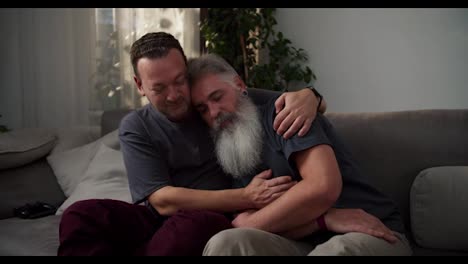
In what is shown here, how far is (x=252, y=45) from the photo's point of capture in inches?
143

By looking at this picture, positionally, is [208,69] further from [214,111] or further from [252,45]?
[252,45]

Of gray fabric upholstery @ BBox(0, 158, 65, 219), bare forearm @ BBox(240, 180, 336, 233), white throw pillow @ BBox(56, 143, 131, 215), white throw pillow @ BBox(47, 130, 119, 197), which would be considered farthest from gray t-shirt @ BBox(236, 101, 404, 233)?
gray fabric upholstery @ BBox(0, 158, 65, 219)

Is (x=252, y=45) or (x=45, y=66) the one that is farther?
(x=252, y=45)

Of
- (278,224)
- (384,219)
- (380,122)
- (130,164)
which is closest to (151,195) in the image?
(130,164)

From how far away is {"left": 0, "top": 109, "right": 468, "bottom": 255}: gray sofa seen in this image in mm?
1596

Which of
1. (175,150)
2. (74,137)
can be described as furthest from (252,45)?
(175,150)

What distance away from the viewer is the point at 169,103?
1.58 m

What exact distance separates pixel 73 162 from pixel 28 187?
0.78 feet

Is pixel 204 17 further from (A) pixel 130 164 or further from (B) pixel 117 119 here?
(A) pixel 130 164

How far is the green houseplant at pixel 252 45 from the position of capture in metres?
3.42

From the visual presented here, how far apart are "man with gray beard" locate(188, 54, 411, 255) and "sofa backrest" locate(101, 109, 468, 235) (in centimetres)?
31

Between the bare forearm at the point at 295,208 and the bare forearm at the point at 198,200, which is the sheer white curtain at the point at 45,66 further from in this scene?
the bare forearm at the point at 295,208

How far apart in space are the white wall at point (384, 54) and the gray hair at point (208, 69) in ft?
6.50

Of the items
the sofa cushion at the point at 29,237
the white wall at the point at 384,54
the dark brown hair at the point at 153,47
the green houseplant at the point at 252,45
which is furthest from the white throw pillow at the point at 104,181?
the white wall at the point at 384,54
